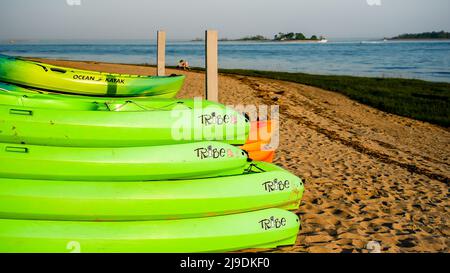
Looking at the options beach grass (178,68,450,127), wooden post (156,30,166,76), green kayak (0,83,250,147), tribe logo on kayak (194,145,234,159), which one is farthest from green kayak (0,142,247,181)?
beach grass (178,68,450,127)

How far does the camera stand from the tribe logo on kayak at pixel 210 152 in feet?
13.4

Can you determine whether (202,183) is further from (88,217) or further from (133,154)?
(88,217)

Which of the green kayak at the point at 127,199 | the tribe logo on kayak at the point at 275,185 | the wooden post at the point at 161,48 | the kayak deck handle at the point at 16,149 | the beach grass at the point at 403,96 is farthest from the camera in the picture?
the beach grass at the point at 403,96

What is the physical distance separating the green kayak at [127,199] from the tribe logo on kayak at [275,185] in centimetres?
10

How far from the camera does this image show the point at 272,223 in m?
4.07

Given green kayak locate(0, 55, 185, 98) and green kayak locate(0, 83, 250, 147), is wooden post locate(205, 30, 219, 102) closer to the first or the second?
green kayak locate(0, 83, 250, 147)

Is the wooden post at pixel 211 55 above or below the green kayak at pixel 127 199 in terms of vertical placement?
above

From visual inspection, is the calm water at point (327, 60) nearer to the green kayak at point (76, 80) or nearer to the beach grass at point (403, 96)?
the beach grass at point (403, 96)

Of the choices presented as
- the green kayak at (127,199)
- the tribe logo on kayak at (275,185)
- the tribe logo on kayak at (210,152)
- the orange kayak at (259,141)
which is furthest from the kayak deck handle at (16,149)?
the orange kayak at (259,141)

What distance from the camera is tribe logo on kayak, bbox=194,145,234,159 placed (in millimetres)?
4094

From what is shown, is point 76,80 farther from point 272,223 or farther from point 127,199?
point 272,223

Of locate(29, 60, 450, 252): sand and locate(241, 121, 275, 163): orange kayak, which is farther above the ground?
locate(241, 121, 275, 163): orange kayak

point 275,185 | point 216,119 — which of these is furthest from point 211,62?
point 275,185

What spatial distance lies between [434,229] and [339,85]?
1833cm
